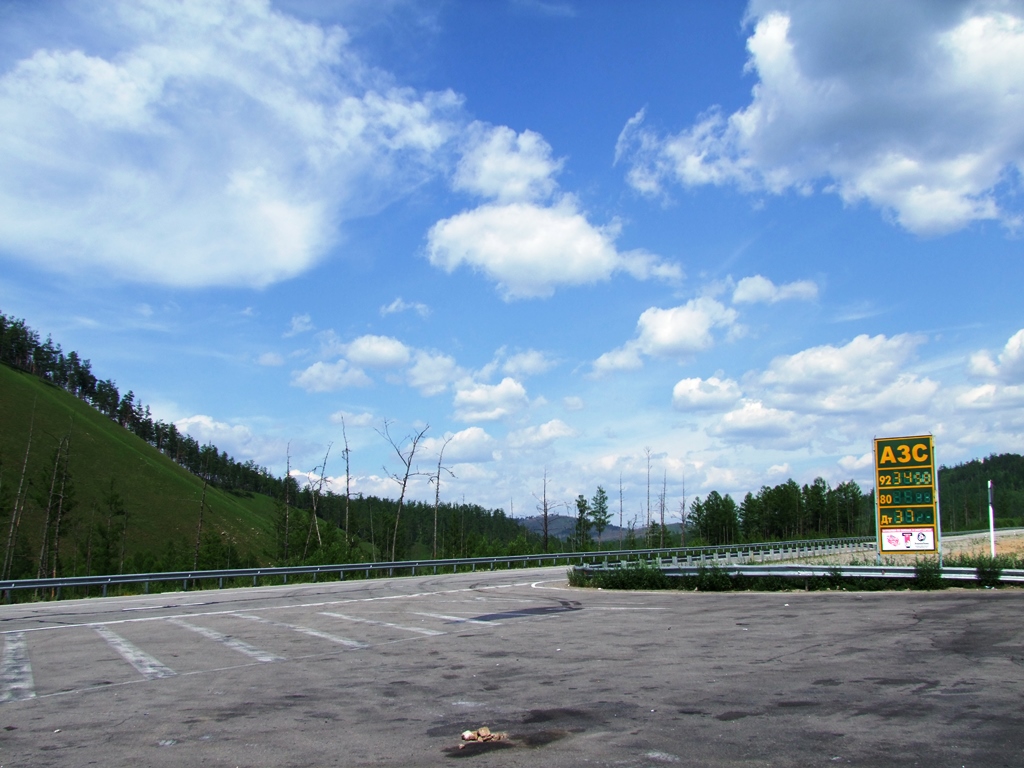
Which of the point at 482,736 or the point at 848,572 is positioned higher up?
the point at 482,736

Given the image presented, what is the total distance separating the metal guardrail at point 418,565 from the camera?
27.1m

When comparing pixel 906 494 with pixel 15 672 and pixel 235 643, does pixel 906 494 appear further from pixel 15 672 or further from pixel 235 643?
pixel 15 672

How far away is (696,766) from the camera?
5.48m

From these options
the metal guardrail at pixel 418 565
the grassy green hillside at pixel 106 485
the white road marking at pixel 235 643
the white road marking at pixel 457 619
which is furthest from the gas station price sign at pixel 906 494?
the grassy green hillside at pixel 106 485

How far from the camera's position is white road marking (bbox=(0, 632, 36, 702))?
891 centimetres

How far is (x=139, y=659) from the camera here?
37.8 feet

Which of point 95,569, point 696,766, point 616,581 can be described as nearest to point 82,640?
point 696,766

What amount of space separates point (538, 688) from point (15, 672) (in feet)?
23.9

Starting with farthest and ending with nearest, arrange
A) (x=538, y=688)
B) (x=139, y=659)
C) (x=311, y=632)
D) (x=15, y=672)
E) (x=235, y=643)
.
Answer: (x=311, y=632) → (x=235, y=643) → (x=139, y=659) → (x=15, y=672) → (x=538, y=688)

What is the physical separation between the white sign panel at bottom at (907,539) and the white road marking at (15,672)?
79.6 feet

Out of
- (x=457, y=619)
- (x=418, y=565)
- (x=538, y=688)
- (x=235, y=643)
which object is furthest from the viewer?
(x=418, y=565)

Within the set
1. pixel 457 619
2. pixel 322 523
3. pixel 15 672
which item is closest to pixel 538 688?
pixel 15 672

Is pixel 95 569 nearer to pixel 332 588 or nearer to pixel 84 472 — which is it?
pixel 84 472

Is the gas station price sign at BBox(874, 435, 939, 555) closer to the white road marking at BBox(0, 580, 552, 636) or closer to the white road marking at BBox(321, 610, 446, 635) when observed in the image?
the white road marking at BBox(0, 580, 552, 636)
